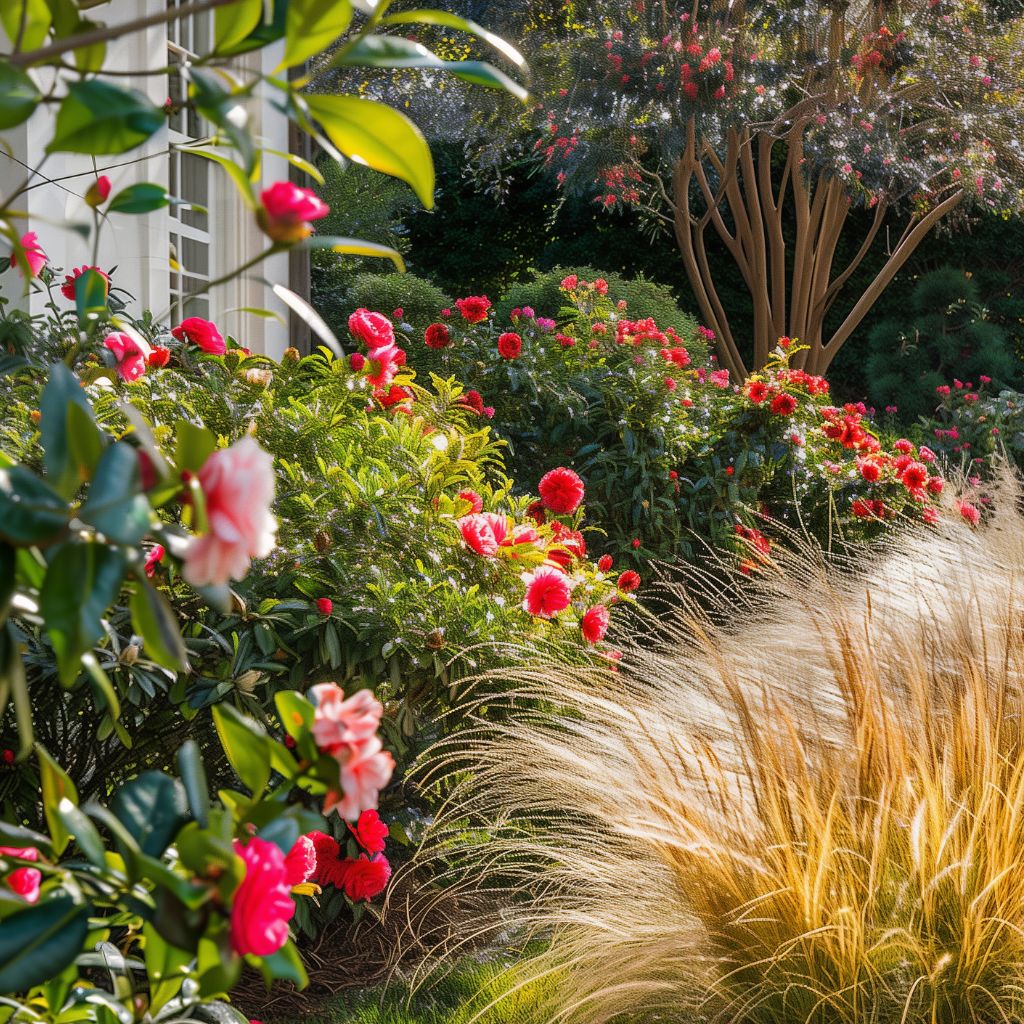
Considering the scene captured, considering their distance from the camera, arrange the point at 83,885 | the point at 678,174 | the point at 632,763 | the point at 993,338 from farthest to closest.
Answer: the point at 993,338 → the point at 678,174 → the point at 632,763 → the point at 83,885

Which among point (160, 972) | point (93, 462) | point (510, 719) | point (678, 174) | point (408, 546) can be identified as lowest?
point (510, 719)

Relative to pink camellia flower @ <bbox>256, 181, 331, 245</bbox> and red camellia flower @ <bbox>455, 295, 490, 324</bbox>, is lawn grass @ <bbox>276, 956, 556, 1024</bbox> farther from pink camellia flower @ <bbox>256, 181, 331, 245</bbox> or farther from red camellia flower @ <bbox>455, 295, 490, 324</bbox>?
red camellia flower @ <bbox>455, 295, 490, 324</bbox>

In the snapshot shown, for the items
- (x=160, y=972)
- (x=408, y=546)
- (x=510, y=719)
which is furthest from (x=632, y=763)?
(x=160, y=972)

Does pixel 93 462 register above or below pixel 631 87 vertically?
below

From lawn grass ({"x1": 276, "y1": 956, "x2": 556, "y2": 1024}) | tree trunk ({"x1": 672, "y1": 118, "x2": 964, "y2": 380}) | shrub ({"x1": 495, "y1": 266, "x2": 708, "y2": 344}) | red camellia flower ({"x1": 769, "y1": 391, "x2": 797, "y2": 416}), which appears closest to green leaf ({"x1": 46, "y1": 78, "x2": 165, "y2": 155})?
lawn grass ({"x1": 276, "y1": 956, "x2": 556, "y2": 1024})

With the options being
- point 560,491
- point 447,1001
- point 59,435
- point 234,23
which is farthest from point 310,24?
point 560,491

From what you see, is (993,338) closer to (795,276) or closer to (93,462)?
(795,276)

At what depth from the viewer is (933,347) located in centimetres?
1159

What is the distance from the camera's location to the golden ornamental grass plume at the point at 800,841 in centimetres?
170

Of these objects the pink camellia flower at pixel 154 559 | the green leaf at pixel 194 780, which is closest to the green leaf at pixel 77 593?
the green leaf at pixel 194 780

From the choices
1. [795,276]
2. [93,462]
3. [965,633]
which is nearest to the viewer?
[93,462]

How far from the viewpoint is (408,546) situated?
257 centimetres

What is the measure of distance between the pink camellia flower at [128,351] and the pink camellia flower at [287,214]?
313 millimetres

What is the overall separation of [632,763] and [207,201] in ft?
13.8
